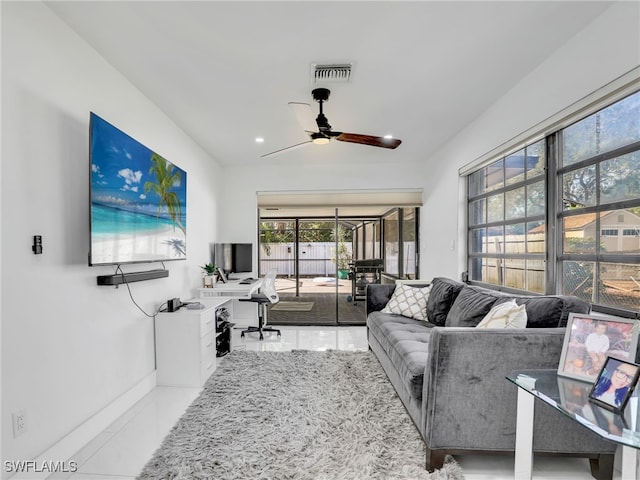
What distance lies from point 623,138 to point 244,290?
3.62 m

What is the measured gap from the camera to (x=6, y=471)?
1494 millimetres

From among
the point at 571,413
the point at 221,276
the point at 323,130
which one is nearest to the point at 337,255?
the point at 221,276

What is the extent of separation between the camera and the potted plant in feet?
13.2

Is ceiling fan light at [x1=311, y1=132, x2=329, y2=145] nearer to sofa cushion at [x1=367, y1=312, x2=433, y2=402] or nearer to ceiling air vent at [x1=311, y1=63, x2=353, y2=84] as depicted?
ceiling air vent at [x1=311, y1=63, x2=353, y2=84]

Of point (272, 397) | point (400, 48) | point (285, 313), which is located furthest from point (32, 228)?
point (285, 313)

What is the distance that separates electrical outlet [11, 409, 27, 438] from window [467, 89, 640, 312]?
3282 mm

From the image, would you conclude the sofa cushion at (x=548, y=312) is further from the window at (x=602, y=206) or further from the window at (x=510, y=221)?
the window at (x=510, y=221)

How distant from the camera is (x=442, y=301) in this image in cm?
303

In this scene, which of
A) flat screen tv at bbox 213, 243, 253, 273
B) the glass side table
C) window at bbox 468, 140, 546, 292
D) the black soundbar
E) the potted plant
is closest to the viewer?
the glass side table

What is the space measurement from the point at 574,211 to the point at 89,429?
3.58 metres

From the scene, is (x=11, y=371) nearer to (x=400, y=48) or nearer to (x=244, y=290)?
(x=244, y=290)

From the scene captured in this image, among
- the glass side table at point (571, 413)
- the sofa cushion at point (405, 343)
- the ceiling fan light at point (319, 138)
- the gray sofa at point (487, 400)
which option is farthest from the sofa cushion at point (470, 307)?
the ceiling fan light at point (319, 138)

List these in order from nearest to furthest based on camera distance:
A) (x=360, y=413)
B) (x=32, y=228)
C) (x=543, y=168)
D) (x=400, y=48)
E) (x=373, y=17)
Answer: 1. (x=32, y=228)
2. (x=373, y=17)
3. (x=400, y=48)
4. (x=360, y=413)
5. (x=543, y=168)

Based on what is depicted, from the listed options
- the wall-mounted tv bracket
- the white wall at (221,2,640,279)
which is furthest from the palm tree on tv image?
the white wall at (221,2,640,279)
